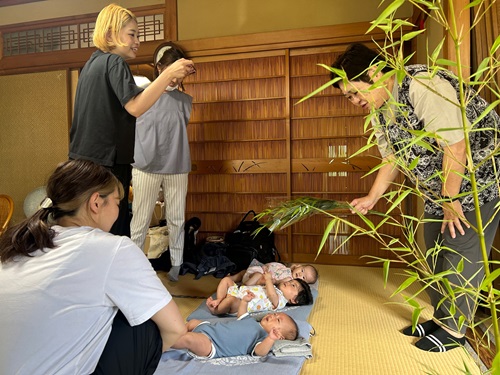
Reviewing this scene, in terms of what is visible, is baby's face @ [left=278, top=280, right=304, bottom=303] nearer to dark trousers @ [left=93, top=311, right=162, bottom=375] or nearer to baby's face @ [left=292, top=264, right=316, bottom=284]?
baby's face @ [left=292, top=264, right=316, bottom=284]

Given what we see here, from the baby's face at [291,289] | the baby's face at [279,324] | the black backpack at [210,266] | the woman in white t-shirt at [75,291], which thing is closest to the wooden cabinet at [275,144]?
the black backpack at [210,266]

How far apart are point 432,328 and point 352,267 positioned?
1.49 metres

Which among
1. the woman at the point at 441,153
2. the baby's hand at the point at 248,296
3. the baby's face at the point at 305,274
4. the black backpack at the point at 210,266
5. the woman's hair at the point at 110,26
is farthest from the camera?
the black backpack at the point at 210,266

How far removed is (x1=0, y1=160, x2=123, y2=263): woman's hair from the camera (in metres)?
1.06

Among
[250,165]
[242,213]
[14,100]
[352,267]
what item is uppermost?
[14,100]

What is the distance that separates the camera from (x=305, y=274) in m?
3.00

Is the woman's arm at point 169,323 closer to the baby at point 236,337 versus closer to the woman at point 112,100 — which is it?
the baby at point 236,337

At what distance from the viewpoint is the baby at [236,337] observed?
5.88ft

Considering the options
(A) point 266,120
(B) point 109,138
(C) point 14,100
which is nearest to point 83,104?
(B) point 109,138

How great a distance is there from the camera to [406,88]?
1.81 metres

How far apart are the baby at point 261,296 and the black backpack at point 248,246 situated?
2.45 feet

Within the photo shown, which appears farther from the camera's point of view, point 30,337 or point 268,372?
point 268,372

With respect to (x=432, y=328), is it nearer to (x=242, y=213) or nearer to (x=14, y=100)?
(x=242, y=213)

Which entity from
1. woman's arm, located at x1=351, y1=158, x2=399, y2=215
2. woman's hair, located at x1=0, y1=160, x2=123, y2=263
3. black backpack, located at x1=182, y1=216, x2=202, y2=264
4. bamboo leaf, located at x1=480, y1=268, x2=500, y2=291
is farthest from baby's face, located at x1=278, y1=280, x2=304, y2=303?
bamboo leaf, located at x1=480, y1=268, x2=500, y2=291
